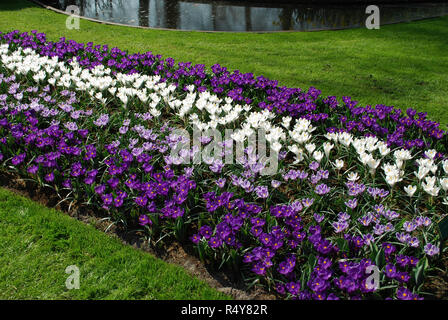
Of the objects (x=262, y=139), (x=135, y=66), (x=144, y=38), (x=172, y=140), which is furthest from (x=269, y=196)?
(x=144, y=38)

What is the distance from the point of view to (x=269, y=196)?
3.03 metres

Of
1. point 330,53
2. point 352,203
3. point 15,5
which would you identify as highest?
point 15,5

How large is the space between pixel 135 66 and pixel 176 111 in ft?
4.33

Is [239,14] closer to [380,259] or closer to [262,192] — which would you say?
[262,192]

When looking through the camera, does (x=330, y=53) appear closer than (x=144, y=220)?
No

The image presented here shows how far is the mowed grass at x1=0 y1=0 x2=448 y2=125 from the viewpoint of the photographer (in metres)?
5.41

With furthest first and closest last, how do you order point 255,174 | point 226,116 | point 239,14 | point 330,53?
point 239,14, point 330,53, point 226,116, point 255,174

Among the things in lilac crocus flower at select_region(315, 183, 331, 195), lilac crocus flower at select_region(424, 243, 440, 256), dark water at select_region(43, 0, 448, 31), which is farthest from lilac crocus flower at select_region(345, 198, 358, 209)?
dark water at select_region(43, 0, 448, 31)

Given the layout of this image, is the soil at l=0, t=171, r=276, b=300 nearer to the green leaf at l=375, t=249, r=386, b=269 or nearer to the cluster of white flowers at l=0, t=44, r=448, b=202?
the green leaf at l=375, t=249, r=386, b=269

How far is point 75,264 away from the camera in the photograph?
2.66 metres

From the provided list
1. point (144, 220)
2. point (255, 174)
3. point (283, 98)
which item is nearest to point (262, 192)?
point (255, 174)

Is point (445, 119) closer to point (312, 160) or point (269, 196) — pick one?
point (312, 160)

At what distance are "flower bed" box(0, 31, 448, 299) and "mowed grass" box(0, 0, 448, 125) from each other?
1319 millimetres

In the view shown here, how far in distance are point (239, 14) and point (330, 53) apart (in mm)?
4515
